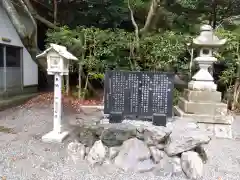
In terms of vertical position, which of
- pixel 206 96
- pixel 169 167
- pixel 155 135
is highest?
pixel 206 96

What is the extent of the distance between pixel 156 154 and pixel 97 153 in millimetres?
1127

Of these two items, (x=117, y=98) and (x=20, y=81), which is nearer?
(x=117, y=98)

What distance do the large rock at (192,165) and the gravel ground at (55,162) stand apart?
0.17 metres

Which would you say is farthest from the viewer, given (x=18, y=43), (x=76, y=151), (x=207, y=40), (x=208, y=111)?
(x=18, y=43)

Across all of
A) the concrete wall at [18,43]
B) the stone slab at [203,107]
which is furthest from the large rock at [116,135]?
the concrete wall at [18,43]

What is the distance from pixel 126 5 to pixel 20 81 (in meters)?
5.91

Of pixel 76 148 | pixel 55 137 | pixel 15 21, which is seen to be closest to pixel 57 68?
pixel 55 137

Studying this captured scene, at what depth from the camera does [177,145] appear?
4.32 meters

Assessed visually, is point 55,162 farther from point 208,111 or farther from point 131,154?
point 208,111

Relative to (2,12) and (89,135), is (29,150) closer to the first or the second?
(89,135)

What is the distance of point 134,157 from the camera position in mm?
4336

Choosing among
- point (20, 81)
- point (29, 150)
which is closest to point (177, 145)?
point (29, 150)

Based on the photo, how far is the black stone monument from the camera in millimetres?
5430

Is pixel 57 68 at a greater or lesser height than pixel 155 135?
greater
